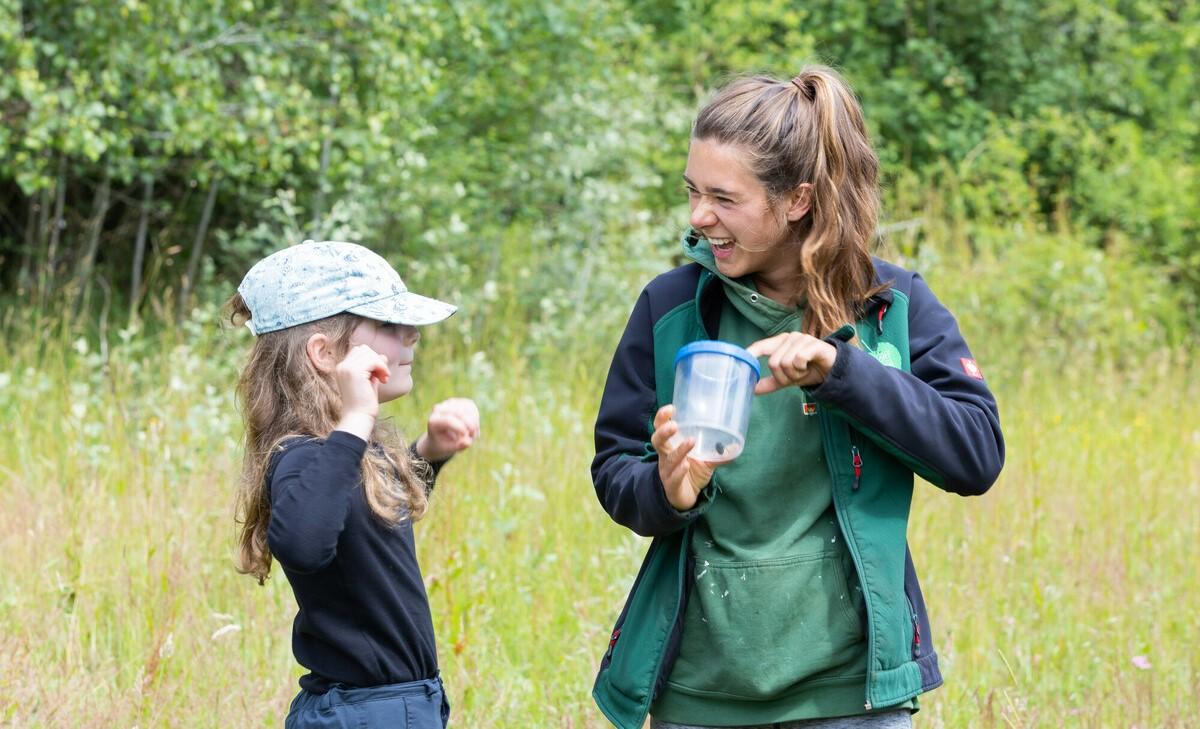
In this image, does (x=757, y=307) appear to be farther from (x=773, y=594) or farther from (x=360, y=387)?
(x=360, y=387)

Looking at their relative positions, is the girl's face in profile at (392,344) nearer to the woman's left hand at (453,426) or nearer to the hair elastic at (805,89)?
the woman's left hand at (453,426)

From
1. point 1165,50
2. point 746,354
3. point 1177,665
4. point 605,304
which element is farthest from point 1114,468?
point 1165,50

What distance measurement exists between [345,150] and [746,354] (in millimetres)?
5876

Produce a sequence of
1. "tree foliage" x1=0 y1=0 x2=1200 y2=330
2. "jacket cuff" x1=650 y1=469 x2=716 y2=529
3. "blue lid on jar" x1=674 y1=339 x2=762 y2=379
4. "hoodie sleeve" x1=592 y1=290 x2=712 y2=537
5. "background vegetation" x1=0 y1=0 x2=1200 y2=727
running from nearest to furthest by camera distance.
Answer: "blue lid on jar" x1=674 y1=339 x2=762 y2=379 < "jacket cuff" x1=650 y1=469 x2=716 y2=529 < "hoodie sleeve" x1=592 y1=290 x2=712 y2=537 < "background vegetation" x1=0 y1=0 x2=1200 y2=727 < "tree foliage" x1=0 y1=0 x2=1200 y2=330

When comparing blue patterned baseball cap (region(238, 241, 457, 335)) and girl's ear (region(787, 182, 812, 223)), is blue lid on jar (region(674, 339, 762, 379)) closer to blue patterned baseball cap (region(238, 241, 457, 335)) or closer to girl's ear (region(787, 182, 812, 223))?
girl's ear (region(787, 182, 812, 223))

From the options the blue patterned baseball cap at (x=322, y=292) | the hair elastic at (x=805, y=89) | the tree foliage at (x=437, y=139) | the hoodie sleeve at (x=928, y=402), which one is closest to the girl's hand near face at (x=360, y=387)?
the blue patterned baseball cap at (x=322, y=292)

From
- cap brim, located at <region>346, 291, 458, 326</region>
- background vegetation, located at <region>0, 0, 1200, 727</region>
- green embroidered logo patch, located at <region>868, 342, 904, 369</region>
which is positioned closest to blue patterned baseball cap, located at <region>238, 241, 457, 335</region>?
cap brim, located at <region>346, 291, 458, 326</region>

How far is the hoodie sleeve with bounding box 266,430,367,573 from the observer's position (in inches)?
81.7

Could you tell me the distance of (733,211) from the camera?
7.25 feet

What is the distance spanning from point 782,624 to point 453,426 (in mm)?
662

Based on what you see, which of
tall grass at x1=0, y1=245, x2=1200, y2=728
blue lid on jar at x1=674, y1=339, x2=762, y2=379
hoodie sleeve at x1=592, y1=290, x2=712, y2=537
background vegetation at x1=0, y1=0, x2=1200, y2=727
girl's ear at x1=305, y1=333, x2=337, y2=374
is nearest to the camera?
blue lid on jar at x1=674, y1=339, x2=762, y2=379

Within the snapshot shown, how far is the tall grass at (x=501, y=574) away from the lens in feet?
11.0

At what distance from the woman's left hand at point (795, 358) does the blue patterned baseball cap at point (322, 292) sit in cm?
63

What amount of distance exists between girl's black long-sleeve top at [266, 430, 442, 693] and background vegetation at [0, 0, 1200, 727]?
809mm
